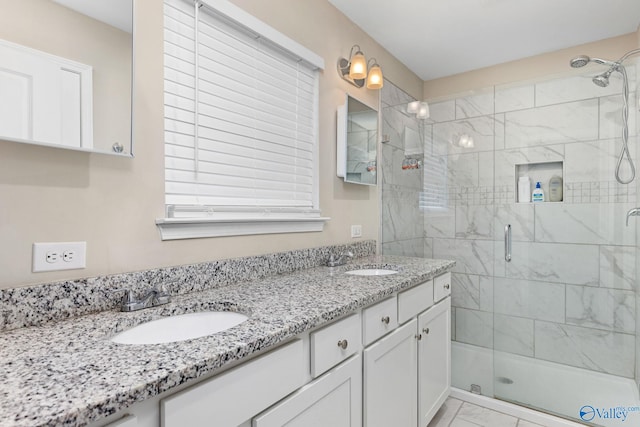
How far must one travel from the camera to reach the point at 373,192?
258cm

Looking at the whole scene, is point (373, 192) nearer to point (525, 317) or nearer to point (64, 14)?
point (525, 317)

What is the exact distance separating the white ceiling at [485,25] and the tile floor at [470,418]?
254 cm

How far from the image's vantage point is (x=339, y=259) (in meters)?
2.03

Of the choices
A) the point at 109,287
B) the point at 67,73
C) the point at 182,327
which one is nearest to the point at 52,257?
the point at 109,287

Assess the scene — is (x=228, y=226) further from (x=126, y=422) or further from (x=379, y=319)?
(x=126, y=422)

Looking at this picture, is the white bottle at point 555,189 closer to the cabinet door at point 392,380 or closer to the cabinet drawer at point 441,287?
the cabinet drawer at point 441,287

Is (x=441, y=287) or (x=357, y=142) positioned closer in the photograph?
(x=441, y=287)

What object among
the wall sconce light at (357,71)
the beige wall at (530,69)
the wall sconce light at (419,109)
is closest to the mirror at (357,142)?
the wall sconce light at (357,71)

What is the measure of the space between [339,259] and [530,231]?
1.58 metres

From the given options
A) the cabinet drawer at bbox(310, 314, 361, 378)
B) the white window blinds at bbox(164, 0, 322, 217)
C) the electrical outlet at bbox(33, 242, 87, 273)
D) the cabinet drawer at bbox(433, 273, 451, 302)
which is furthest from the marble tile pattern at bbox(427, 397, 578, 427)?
the electrical outlet at bbox(33, 242, 87, 273)

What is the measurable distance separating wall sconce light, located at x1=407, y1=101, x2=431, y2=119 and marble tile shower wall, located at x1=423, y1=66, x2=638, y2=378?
58mm

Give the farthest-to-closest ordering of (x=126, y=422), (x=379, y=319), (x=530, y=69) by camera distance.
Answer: (x=530, y=69), (x=379, y=319), (x=126, y=422)

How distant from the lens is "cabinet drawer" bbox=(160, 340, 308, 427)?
703 mm

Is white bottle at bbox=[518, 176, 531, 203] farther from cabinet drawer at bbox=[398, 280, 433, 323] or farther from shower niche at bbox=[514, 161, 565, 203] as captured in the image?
cabinet drawer at bbox=[398, 280, 433, 323]
